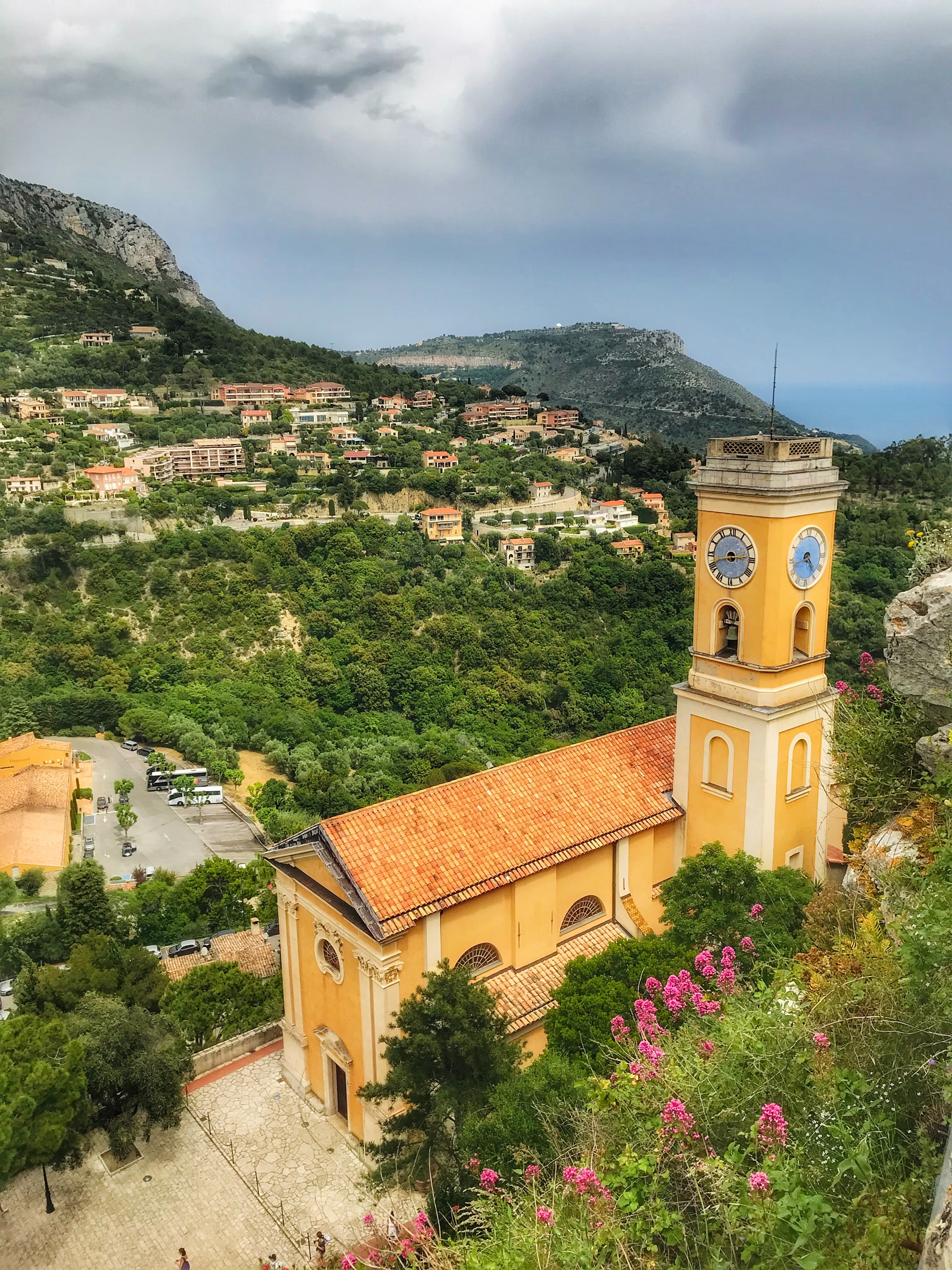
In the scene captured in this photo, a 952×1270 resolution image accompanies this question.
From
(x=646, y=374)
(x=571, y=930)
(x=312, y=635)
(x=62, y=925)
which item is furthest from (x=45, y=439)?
(x=646, y=374)

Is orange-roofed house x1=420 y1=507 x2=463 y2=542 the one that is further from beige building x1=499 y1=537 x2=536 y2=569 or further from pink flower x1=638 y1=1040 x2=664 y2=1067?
pink flower x1=638 y1=1040 x2=664 y2=1067

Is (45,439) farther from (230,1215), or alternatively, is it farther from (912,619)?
(912,619)

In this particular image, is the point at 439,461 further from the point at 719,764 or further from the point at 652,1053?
the point at 652,1053

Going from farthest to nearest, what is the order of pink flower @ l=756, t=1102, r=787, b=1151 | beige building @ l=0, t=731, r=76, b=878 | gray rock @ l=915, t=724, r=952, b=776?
beige building @ l=0, t=731, r=76, b=878 → gray rock @ l=915, t=724, r=952, b=776 → pink flower @ l=756, t=1102, r=787, b=1151

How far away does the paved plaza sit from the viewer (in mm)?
13773

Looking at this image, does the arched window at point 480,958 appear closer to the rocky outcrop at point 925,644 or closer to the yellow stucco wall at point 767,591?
the yellow stucco wall at point 767,591

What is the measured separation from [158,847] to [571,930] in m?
31.1

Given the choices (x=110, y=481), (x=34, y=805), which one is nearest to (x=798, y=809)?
(x=34, y=805)

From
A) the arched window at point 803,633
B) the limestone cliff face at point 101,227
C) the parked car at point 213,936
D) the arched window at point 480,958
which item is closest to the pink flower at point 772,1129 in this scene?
the arched window at point 480,958

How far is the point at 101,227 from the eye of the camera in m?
160

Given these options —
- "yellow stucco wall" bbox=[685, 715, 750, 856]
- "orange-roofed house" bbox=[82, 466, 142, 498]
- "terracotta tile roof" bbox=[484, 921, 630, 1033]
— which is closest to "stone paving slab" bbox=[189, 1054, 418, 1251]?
"terracotta tile roof" bbox=[484, 921, 630, 1033]

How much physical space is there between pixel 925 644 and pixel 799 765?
29.2 feet

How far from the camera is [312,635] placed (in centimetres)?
6222

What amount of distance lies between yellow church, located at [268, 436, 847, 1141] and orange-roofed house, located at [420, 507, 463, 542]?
5783 centimetres
